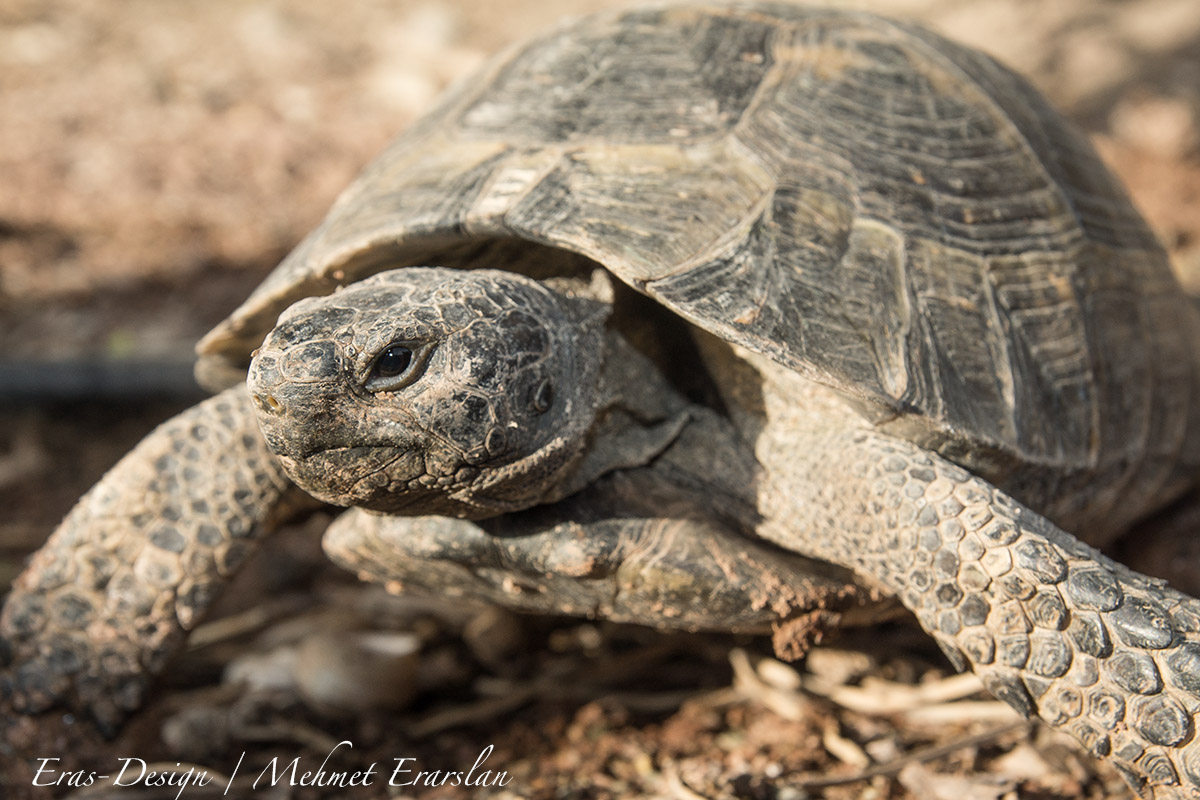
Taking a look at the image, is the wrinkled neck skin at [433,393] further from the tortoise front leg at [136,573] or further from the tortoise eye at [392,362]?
the tortoise front leg at [136,573]

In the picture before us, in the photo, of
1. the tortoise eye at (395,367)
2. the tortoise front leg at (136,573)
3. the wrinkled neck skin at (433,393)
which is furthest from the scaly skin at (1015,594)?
the tortoise front leg at (136,573)

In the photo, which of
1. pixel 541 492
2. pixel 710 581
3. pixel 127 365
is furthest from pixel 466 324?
pixel 127 365

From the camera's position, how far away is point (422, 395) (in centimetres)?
202

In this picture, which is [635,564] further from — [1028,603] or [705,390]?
[1028,603]

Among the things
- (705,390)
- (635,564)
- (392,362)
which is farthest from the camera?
(705,390)

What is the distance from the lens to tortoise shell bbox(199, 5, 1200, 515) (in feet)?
7.70

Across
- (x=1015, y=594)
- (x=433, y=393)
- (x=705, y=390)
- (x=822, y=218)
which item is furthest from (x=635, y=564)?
(x=822, y=218)

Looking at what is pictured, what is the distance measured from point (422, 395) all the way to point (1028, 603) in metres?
1.40

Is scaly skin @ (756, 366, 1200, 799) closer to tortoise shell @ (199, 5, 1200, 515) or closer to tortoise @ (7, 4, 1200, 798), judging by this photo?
tortoise @ (7, 4, 1200, 798)

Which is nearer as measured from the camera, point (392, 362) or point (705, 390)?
point (392, 362)

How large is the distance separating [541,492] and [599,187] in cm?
81

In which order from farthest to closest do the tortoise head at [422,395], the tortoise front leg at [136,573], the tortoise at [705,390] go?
the tortoise front leg at [136,573]
the tortoise at [705,390]
the tortoise head at [422,395]

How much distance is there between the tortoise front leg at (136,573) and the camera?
2672 millimetres

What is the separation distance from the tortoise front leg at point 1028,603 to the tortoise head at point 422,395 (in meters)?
0.76
